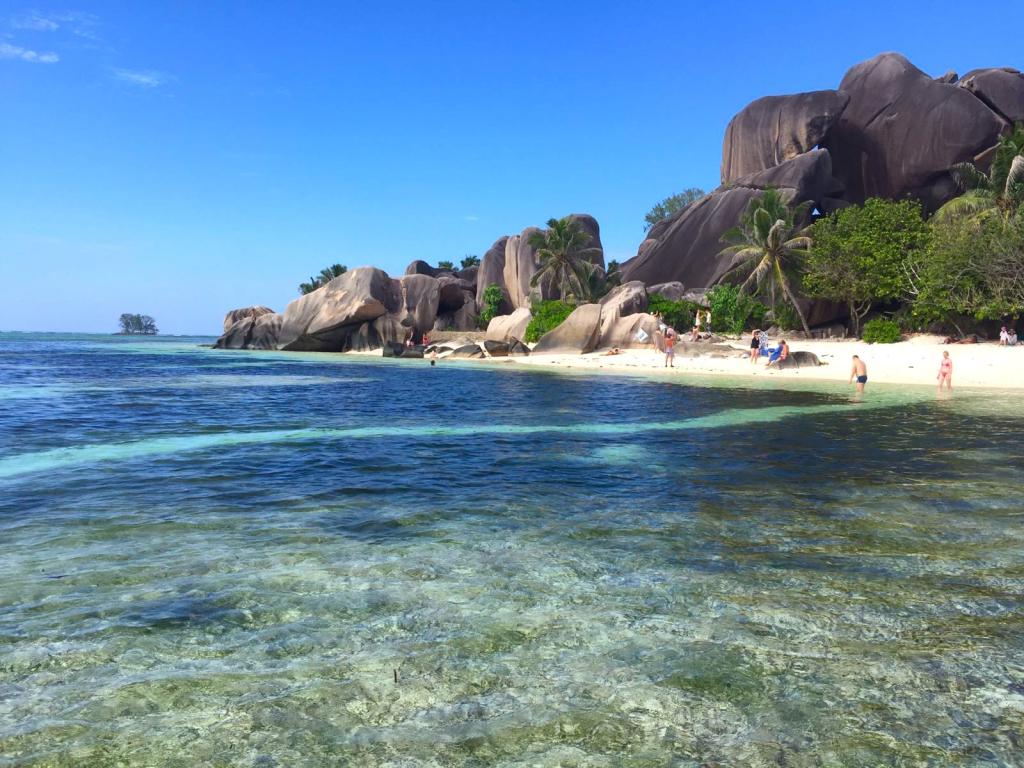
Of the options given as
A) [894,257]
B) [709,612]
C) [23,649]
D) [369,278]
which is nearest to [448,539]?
[709,612]

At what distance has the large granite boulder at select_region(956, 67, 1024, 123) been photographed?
48594 mm

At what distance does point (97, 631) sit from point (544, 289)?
57565mm

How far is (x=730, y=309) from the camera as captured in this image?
43250mm

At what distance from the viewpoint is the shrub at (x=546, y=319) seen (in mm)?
47312

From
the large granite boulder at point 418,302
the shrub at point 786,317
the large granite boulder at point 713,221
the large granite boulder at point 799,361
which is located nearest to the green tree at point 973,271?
the shrub at point 786,317

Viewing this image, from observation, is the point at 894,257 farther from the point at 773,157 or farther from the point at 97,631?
the point at 97,631

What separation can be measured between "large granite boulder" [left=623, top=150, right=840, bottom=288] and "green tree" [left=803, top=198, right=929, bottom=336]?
28.0 ft

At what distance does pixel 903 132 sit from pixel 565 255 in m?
27.6

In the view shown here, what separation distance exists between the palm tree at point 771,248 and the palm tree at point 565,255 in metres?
13.5

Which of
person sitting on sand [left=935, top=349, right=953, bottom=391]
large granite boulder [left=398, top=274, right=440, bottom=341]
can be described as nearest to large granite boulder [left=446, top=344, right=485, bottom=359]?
large granite boulder [left=398, top=274, right=440, bottom=341]

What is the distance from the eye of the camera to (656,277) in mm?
55750

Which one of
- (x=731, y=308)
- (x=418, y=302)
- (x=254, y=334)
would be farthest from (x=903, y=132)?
(x=254, y=334)

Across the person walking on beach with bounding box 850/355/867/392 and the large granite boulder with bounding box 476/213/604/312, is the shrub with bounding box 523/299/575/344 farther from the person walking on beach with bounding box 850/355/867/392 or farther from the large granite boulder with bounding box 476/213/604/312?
→ the person walking on beach with bounding box 850/355/867/392

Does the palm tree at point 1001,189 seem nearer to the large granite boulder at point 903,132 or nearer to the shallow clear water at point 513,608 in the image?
the large granite boulder at point 903,132
